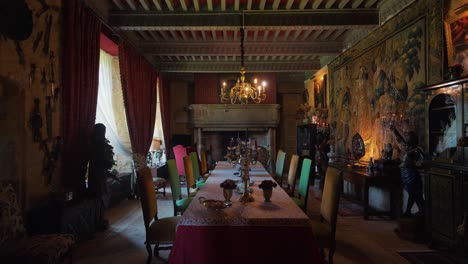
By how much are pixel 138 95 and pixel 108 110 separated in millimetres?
918

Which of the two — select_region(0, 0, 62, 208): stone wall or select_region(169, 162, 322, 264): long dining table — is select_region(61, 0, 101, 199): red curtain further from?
select_region(169, 162, 322, 264): long dining table

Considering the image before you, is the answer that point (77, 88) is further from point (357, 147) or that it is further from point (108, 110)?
point (357, 147)

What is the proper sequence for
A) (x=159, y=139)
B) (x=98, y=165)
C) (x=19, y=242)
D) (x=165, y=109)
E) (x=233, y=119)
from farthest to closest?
(x=233, y=119) < (x=165, y=109) < (x=159, y=139) < (x=98, y=165) < (x=19, y=242)

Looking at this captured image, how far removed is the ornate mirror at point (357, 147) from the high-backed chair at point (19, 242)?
5.26 m

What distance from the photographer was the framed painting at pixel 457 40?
328 centimetres

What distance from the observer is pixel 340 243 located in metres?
3.71

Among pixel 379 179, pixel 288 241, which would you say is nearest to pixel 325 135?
pixel 379 179

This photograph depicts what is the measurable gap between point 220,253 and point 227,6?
4626 mm

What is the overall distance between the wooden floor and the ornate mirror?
148cm

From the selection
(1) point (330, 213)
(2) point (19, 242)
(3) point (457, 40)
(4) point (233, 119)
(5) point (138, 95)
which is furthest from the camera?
(4) point (233, 119)

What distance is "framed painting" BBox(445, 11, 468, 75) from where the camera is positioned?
3277 millimetres

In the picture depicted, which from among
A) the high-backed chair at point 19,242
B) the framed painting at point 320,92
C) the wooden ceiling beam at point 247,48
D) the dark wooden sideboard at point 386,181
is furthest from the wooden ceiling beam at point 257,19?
the high-backed chair at point 19,242

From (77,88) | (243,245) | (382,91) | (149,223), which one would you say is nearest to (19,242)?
(149,223)

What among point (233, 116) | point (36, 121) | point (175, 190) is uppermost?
point (233, 116)
